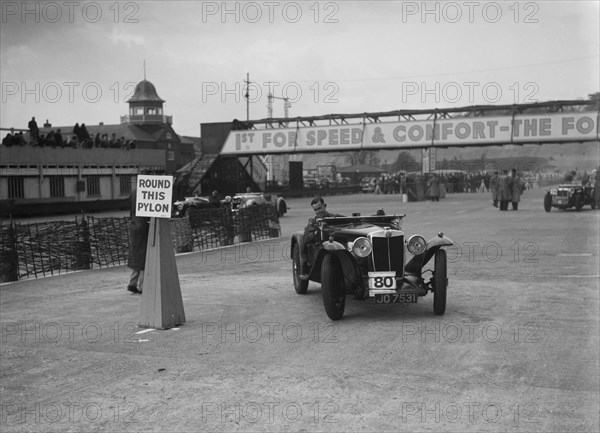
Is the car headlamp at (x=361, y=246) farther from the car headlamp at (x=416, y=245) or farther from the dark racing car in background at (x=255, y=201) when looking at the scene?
the dark racing car in background at (x=255, y=201)

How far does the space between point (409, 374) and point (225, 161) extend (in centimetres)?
4192

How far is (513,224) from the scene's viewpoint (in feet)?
83.4

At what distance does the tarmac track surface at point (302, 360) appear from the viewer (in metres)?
5.72

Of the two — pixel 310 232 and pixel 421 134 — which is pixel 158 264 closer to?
pixel 310 232

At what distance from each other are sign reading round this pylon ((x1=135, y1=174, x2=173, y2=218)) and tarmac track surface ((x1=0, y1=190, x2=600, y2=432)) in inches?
57.5

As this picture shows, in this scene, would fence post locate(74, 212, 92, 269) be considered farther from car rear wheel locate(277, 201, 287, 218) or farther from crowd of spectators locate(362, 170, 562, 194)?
crowd of spectators locate(362, 170, 562, 194)

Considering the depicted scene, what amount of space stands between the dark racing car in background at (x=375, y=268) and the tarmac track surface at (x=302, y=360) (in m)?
0.32

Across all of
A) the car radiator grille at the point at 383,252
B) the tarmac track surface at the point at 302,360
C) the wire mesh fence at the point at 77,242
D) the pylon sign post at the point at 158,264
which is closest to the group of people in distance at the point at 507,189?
the wire mesh fence at the point at 77,242

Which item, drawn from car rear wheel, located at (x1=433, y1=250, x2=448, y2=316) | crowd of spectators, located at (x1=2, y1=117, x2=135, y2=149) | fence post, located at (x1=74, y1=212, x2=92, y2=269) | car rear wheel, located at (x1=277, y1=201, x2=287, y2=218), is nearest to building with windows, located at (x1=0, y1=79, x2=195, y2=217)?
crowd of spectators, located at (x1=2, y1=117, x2=135, y2=149)

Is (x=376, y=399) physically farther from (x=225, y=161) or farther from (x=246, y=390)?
(x=225, y=161)

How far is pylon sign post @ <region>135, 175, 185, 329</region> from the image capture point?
29.5 ft

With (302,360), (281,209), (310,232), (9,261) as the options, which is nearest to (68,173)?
(281,209)

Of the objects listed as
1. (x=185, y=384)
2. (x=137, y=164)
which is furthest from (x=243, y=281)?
(x=137, y=164)

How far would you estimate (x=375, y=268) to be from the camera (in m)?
9.49
